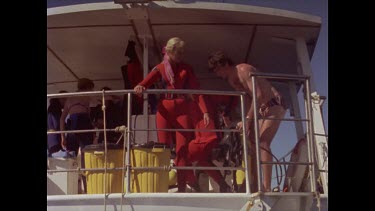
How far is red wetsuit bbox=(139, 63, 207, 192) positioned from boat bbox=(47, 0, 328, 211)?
0.31 m

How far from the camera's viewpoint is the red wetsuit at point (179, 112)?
16.8ft

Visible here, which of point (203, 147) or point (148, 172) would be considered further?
point (203, 147)

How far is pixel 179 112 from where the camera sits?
5.21 meters

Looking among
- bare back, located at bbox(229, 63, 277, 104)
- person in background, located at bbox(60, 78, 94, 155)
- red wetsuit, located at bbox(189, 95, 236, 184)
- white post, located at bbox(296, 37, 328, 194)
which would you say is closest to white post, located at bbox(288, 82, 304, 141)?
white post, located at bbox(296, 37, 328, 194)

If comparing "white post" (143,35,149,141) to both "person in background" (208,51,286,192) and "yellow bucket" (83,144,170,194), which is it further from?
"yellow bucket" (83,144,170,194)

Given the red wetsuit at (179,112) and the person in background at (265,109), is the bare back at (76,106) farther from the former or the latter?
the person in background at (265,109)

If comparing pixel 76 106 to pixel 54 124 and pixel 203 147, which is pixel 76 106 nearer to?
pixel 54 124

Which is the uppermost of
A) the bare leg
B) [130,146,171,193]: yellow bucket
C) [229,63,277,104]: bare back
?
[229,63,277,104]: bare back

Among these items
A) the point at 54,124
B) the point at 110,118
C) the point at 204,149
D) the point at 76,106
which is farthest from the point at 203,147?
the point at 54,124

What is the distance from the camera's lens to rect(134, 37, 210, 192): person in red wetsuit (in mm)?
5113

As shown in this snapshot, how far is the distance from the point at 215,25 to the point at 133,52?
2.87 feet

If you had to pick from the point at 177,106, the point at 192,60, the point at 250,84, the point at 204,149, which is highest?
the point at 192,60

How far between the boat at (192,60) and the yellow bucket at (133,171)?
0.38 ft

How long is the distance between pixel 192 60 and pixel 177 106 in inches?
79.6
